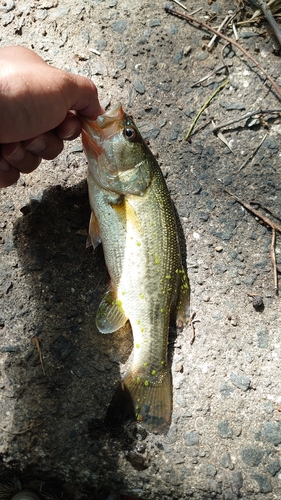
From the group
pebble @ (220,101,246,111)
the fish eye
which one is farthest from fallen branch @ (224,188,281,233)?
the fish eye

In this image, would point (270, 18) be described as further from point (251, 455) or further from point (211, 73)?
point (251, 455)

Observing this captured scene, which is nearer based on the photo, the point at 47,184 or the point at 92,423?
the point at 92,423

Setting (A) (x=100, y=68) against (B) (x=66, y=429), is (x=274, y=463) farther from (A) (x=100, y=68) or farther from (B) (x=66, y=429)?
(A) (x=100, y=68)

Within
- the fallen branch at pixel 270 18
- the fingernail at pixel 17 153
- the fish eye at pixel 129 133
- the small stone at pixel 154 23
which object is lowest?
the fingernail at pixel 17 153

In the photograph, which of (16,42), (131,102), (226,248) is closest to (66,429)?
(226,248)

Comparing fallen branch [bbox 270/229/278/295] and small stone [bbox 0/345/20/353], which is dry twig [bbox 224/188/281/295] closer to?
fallen branch [bbox 270/229/278/295]

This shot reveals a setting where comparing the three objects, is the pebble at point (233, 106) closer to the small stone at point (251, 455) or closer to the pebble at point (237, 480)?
Answer: the small stone at point (251, 455)

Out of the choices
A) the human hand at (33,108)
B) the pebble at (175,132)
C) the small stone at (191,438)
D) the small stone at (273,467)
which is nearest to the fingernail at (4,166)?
the human hand at (33,108)

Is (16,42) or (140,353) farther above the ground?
(16,42)
